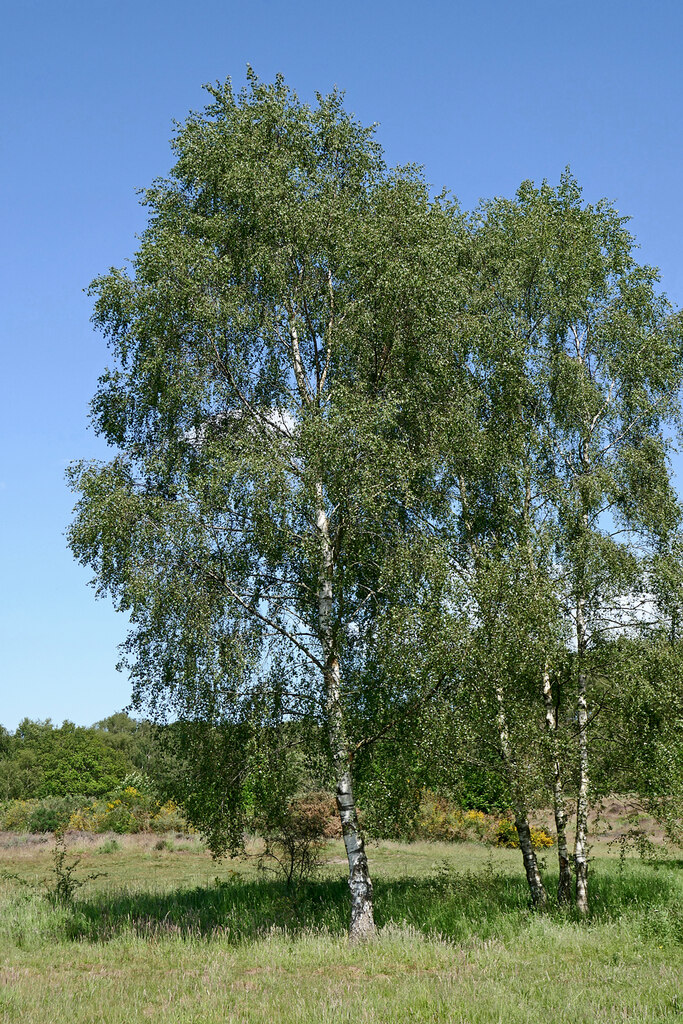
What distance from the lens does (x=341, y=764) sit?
16.4 metres

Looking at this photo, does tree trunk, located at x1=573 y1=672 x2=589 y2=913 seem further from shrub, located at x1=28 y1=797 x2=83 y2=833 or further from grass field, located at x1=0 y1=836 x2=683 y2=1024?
shrub, located at x1=28 y1=797 x2=83 y2=833

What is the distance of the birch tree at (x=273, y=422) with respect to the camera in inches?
652

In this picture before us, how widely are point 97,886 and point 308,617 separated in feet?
38.4

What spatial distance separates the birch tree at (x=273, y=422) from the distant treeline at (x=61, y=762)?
5872cm

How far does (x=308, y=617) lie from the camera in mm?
18156

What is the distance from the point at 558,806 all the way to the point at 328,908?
18.8 feet

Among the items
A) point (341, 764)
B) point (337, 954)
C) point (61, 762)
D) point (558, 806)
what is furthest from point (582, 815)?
point (61, 762)

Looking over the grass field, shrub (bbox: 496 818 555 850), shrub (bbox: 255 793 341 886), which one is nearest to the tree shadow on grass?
the grass field

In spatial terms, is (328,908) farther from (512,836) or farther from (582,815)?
(512,836)

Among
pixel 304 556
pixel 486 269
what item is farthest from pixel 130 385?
pixel 486 269

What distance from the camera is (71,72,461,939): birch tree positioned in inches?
Answer: 652

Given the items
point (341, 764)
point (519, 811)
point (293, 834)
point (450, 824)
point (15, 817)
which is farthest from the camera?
point (15, 817)

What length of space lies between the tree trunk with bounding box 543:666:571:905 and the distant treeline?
58.4 meters

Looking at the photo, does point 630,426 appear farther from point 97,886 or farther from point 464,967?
point 97,886
